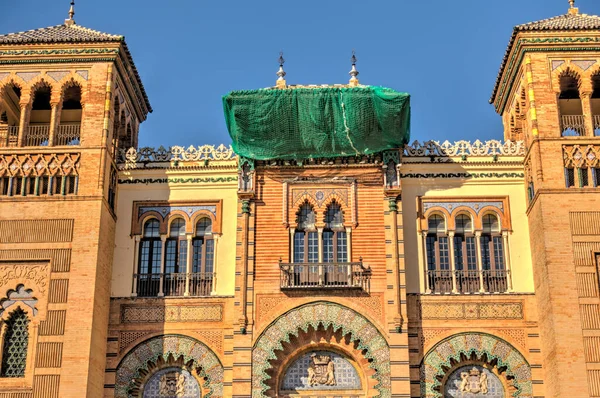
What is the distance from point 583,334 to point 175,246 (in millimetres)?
9386

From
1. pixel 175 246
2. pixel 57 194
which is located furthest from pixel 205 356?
pixel 57 194

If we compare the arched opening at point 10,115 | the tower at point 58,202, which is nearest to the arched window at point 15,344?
the tower at point 58,202

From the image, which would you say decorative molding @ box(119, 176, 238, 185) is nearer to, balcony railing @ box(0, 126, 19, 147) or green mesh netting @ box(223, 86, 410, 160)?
green mesh netting @ box(223, 86, 410, 160)

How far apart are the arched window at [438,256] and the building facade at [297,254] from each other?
0.15 feet

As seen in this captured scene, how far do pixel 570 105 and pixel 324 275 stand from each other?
806 cm

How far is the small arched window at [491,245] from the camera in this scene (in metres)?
22.5

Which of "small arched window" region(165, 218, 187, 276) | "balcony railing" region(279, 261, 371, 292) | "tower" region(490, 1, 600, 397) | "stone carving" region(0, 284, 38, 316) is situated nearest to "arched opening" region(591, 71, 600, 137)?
"tower" region(490, 1, 600, 397)

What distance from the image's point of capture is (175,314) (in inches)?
872

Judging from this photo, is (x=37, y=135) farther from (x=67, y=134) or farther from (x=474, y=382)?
(x=474, y=382)

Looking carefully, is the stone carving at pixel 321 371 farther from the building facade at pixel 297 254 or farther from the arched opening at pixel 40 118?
the arched opening at pixel 40 118

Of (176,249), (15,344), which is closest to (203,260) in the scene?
(176,249)

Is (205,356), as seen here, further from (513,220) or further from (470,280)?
(513,220)

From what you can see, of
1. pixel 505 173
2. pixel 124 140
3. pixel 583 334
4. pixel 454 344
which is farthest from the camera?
pixel 124 140

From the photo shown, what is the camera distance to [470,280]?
22.4 m
